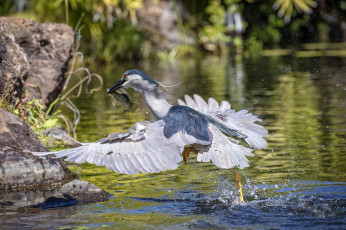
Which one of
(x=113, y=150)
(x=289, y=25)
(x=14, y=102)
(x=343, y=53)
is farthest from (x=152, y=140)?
(x=289, y=25)

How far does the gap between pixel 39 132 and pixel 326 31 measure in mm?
17386

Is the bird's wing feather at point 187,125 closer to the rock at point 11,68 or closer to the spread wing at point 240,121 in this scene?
the spread wing at point 240,121

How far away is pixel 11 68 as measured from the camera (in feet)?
23.9

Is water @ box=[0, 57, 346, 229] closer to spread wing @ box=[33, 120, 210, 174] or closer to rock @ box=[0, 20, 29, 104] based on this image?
spread wing @ box=[33, 120, 210, 174]

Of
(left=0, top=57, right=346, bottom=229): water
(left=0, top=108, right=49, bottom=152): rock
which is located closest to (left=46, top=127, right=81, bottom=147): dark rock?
(left=0, top=57, right=346, bottom=229): water

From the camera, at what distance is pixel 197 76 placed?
46.9ft

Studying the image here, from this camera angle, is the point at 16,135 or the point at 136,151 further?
the point at 16,135

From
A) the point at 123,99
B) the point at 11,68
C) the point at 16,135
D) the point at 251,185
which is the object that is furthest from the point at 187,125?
the point at 11,68

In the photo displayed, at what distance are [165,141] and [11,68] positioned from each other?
280cm

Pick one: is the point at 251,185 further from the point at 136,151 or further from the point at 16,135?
the point at 16,135

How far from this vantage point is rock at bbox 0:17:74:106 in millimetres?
8859

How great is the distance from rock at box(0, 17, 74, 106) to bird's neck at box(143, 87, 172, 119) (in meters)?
3.34

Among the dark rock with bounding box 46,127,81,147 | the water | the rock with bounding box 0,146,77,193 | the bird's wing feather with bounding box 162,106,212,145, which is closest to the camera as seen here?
the water

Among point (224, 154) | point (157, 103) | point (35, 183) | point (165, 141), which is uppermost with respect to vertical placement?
point (157, 103)
